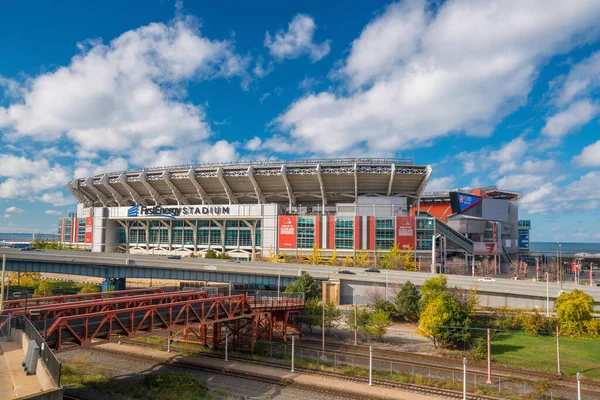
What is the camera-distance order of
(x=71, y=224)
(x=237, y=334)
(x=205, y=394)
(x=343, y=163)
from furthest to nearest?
(x=71, y=224) → (x=343, y=163) → (x=237, y=334) → (x=205, y=394)

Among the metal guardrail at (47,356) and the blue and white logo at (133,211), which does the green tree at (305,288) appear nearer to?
the metal guardrail at (47,356)

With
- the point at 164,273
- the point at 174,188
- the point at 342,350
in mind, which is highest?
the point at 174,188

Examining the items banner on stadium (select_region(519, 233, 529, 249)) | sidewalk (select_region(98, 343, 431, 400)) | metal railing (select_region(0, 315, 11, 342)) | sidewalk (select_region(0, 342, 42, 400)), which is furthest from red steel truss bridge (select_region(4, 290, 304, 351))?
banner on stadium (select_region(519, 233, 529, 249))

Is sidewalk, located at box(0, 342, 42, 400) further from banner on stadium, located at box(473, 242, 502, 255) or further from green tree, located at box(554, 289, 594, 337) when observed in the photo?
banner on stadium, located at box(473, 242, 502, 255)

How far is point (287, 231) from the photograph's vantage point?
8931 cm

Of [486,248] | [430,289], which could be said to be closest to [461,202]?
[486,248]

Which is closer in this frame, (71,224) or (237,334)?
(237,334)

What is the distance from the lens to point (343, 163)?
3501 inches

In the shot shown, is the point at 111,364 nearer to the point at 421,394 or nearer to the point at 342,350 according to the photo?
the point at 342,350

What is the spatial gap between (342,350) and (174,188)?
248ft

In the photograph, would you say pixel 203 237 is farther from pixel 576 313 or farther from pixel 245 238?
pixel 576 313

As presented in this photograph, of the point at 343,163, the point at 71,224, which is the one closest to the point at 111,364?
the point at 343,163

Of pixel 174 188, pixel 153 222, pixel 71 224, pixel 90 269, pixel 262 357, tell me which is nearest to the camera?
pixel 262 357

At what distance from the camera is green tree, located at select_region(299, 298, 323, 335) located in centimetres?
4203
